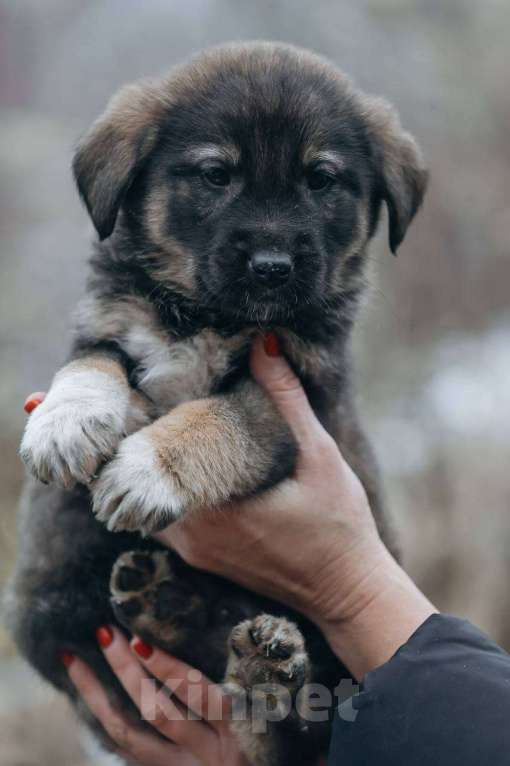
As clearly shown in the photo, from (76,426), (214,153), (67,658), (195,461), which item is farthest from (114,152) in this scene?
(67,658)

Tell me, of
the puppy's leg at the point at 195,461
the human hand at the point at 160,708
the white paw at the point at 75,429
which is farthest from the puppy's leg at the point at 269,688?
the white paw at the point at 75,429

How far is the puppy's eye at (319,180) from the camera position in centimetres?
324

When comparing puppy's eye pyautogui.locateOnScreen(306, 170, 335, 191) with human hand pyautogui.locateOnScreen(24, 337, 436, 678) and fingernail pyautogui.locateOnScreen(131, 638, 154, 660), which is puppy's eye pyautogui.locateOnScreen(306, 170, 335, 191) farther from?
fingernail pyautogui.locateOnScreen(131, 638, 154, 660)

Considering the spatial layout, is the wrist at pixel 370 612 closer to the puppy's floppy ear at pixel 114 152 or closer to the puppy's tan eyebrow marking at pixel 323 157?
the puppy's tan eyebrow marking at pixel 323 157

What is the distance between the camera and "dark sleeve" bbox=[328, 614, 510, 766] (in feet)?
6.84

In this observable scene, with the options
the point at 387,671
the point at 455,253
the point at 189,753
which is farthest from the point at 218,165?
the point at 455,253

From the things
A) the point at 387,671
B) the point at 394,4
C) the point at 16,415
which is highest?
the point at 394,4

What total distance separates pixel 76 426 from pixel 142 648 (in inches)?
32.5

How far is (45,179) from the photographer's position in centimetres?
855

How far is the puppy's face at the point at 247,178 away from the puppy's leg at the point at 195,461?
13.4 inches

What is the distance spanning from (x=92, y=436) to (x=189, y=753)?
1200 mm

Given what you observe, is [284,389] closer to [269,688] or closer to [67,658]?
[269,688]

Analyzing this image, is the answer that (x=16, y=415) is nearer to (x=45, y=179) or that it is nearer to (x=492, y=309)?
(x=45, y=179)

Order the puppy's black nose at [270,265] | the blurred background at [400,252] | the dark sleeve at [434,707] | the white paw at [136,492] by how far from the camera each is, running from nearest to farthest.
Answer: the dark sleeve at [434,707]
the white paw at [136,492]
the puppy's black nose at [270,265]
the blurred background at [400,252]
